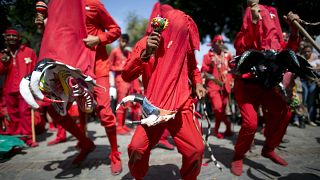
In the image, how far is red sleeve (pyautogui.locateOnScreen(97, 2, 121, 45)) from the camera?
379cm

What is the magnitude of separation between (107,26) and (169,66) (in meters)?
1.75

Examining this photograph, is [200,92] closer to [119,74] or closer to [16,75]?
[16,75]

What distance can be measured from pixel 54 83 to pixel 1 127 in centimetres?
350

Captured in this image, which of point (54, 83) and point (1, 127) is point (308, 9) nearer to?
point (54, 83)

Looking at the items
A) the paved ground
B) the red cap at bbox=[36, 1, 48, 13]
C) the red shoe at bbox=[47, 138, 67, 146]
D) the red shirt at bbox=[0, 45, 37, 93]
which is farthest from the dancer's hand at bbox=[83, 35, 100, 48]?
the red shoe at bbox=[47, 138, 67, 146]

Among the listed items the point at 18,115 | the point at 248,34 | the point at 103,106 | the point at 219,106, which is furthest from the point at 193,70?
the point at 18,115

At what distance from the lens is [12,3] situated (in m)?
5.09

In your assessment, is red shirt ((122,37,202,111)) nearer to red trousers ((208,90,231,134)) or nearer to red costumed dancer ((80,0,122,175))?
red costumed dancer ((80,0,122,175))

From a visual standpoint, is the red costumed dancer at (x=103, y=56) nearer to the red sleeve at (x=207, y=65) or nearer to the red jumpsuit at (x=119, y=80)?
the red jumpsuit at (x=119, y=80)

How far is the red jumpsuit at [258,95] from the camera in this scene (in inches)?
139

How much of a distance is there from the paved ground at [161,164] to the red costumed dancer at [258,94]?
0.89ft

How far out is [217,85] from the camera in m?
6.32

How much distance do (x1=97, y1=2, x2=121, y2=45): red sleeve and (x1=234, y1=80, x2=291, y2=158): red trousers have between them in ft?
6.41

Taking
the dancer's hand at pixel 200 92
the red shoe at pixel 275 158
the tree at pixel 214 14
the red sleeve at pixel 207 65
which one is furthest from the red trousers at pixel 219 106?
the tree at pixel 214 14
